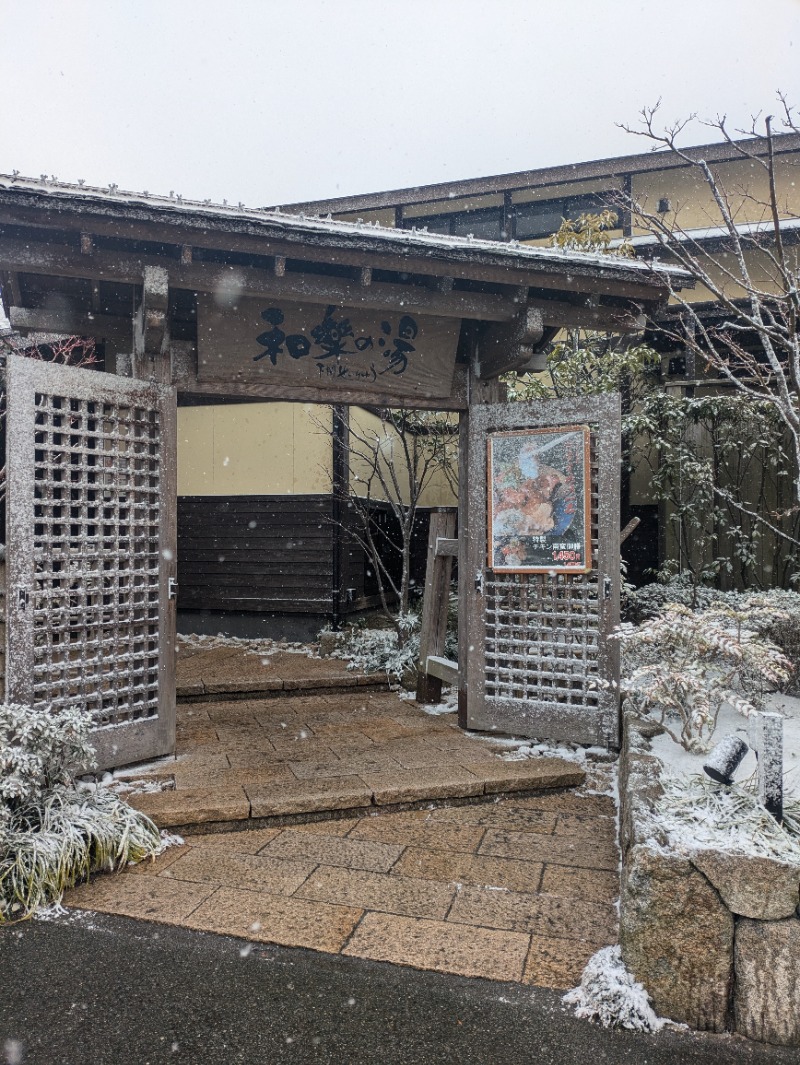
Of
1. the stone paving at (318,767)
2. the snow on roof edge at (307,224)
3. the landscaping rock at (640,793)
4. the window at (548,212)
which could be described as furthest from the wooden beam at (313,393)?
the window at (548,212)

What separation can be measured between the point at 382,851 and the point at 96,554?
8.61ft

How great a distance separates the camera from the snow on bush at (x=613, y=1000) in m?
2.44

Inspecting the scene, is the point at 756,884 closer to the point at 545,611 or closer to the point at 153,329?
the point at 545,611

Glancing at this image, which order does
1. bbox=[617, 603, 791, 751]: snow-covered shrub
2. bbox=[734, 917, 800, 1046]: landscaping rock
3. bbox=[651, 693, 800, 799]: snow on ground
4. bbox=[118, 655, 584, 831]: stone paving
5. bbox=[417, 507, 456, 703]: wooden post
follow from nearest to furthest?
bbox=[734, 917, 800, 1046]: landscaping rock < bbox=[651, 693, 800, 799]: snow on ground < bbox=[617, 603, 791, 751]: snow-covered shrub < bbox=[118, 655, 584, 831]: stone paving < bbox=[417, 507, 456, 703]: wooden post

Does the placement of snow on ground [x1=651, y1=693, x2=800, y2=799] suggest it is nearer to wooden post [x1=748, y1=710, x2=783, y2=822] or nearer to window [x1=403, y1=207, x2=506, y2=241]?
wooden post [x1=748, y1=710, x2=783, y2=822]

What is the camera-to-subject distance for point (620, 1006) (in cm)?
248

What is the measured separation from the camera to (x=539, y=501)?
5613 millimetres

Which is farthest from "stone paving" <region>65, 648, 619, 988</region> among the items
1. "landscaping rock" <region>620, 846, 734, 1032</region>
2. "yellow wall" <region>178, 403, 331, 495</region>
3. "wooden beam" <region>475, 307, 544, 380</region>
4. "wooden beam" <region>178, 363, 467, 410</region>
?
"yellow wall" <region>178, 403, 331, 495</region>

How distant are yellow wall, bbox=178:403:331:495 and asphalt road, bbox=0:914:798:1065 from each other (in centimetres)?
761

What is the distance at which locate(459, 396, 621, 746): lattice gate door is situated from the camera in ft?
17.8

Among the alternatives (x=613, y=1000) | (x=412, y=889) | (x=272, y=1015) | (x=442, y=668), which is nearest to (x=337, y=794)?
(x=412, y=889)

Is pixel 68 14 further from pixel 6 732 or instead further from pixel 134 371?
pixel 6 732

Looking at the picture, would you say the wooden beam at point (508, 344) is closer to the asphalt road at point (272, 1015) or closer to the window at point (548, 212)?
the asphalt road at point (272, 1015)

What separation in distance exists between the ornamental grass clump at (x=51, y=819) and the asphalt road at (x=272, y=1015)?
35 cm
